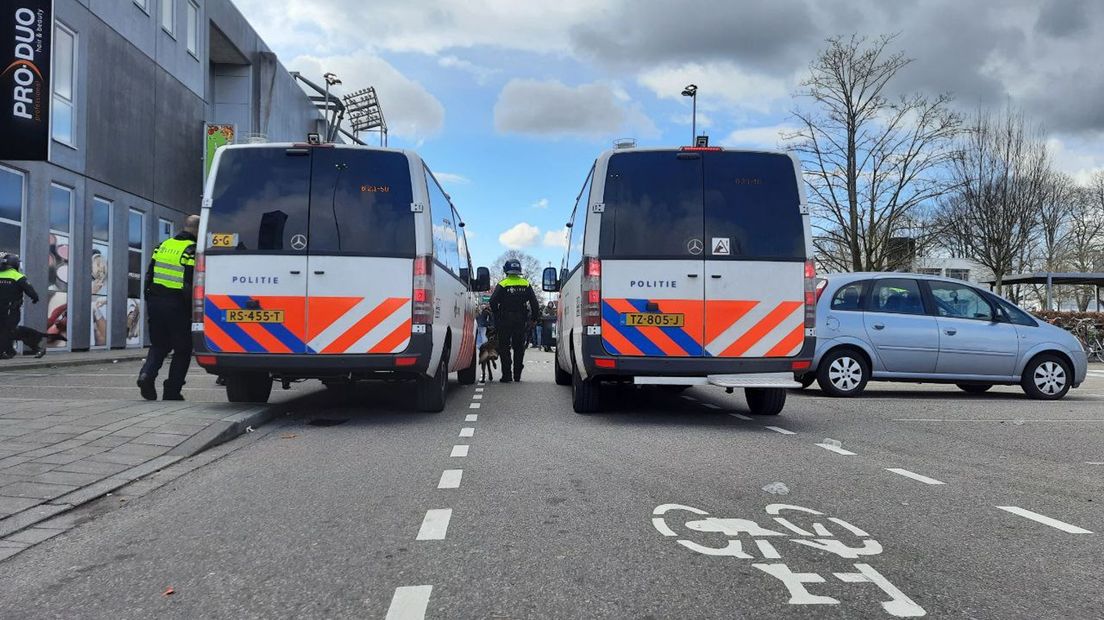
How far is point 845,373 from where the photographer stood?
11594 millimetres

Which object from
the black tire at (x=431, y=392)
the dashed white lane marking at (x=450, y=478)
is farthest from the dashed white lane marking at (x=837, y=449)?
the black tire at (x=431, y=392)

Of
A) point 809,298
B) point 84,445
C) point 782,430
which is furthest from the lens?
point 809,298

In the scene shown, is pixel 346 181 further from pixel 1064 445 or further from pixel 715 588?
pixel 1064 445

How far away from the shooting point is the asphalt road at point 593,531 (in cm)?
319

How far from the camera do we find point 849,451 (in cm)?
681

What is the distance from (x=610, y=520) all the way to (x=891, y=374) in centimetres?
839

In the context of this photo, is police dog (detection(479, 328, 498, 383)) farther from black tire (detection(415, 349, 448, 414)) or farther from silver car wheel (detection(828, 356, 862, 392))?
silver car wheel (detection(828, 356, 862, 392))

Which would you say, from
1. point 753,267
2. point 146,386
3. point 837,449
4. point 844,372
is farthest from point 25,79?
point 837,449

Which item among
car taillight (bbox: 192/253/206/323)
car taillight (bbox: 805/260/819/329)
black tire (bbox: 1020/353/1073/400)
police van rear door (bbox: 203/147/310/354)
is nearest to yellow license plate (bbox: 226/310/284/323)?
police van rear door (bbox: 203/147/310/354)

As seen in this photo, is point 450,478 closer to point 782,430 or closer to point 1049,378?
point 782,430

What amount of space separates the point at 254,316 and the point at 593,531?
4959mm

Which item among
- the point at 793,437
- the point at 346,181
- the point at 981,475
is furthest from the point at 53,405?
the point at 981,475

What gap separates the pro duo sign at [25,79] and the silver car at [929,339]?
42.9 ft

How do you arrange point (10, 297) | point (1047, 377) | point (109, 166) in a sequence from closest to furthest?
point (1047, 377) < point (10, 297) < point (109, 166)
